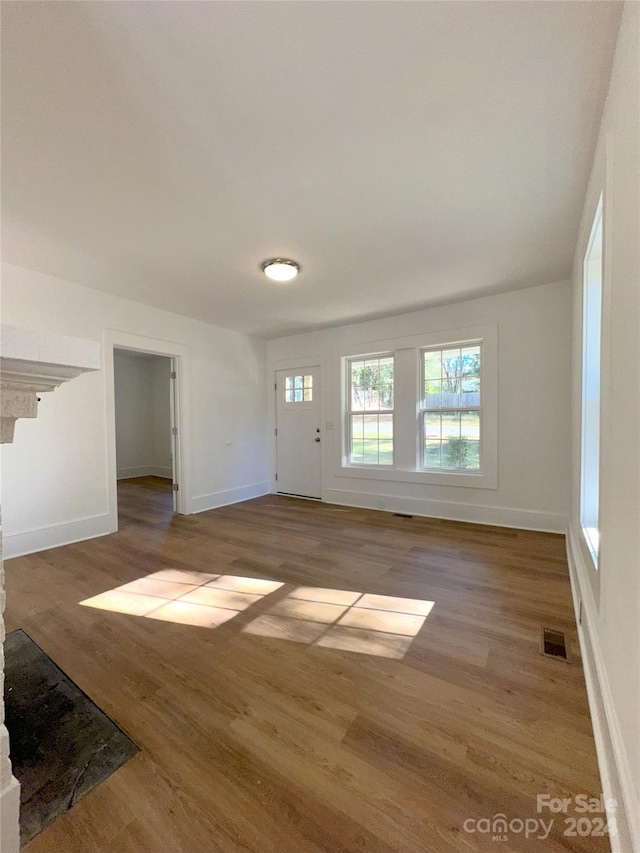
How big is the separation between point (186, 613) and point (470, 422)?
11.3ft

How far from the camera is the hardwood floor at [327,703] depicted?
1000mm

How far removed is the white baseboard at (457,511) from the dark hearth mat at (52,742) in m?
3.60

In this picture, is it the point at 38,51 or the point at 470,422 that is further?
the point at 470,422

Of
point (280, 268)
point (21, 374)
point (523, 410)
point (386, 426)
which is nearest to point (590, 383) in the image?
point (523, 410)

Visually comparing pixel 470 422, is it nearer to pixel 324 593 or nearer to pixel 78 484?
pixel 324 593

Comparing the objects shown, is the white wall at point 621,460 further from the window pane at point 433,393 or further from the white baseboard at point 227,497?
the white baseboard at point 227,497

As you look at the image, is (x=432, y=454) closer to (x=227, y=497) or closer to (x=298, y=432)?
(x=298, y=432)

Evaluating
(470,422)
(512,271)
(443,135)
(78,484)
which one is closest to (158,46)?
(443,135)

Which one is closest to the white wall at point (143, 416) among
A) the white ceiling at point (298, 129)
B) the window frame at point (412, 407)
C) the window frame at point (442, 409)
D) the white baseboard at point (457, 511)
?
the window frame at point (412, 407)

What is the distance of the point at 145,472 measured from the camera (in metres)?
7.56

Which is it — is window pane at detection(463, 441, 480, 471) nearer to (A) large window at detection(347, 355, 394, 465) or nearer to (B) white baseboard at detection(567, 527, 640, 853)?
(A) large window at detection(347, 355, 394, 465)

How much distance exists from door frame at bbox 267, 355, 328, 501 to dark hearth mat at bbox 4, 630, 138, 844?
12.3 ft

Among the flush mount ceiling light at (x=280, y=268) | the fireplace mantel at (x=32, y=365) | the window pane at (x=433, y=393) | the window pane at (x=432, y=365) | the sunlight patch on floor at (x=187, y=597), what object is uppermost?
the flush mount ceiling light at (x=280, y=268)

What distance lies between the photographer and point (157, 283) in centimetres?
331
